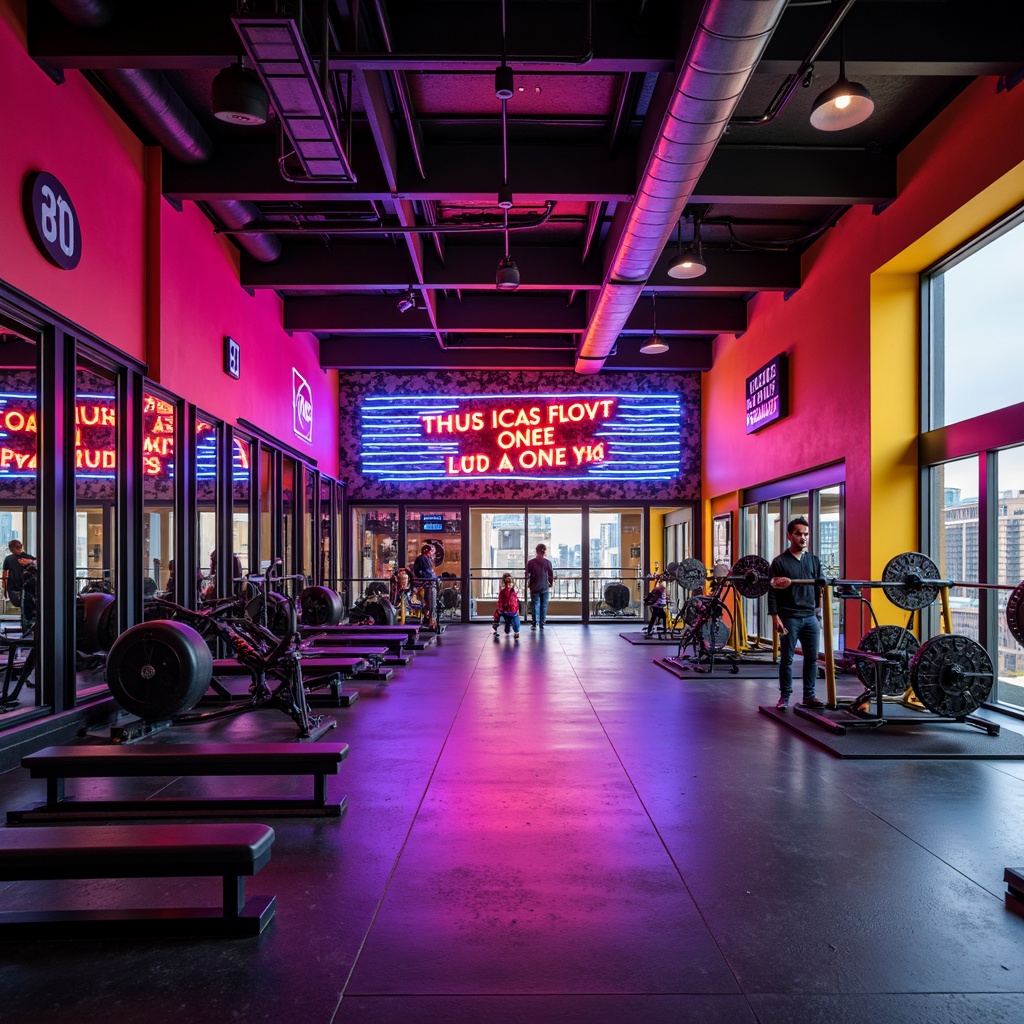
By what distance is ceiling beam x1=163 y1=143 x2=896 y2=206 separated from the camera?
739 cm

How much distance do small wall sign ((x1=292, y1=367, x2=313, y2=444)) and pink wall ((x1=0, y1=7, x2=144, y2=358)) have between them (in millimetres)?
5381

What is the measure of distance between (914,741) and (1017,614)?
7.58 ft

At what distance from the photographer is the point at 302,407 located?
1298cm

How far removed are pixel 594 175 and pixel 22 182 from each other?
15.2 feet

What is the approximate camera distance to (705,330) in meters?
12.7

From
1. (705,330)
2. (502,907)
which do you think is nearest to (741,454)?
(705,330)

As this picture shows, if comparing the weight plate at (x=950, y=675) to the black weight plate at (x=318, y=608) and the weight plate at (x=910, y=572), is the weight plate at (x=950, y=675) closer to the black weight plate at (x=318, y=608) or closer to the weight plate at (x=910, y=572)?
the weight plate at (x=910, y=572)

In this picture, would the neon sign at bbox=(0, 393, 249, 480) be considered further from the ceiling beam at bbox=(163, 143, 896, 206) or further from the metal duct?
the metal duct

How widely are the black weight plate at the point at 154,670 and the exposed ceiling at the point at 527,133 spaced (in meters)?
3.46

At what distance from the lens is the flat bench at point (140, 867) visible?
2766 mm

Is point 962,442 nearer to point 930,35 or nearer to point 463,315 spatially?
point 930,35

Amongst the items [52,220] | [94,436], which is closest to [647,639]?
[94,436]

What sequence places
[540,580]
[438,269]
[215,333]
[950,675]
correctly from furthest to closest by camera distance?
[540,580] < [438,269] < [215,333] < [950,675]

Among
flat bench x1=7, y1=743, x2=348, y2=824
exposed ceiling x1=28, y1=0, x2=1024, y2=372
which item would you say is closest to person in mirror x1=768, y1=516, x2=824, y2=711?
exposed ceiling x1=28, y1=0, x2=1024, y2=372
